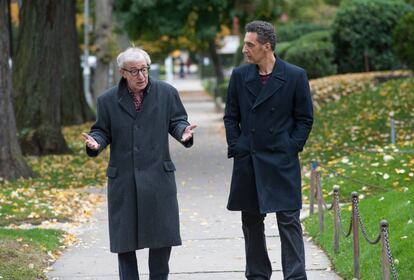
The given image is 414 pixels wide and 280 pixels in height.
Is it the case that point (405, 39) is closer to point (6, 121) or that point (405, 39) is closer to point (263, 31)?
point (6, 121)

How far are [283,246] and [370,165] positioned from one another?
6.95 metres

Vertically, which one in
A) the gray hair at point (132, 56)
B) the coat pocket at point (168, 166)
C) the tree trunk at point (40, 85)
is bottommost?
the tree trunk at point (40, 85)

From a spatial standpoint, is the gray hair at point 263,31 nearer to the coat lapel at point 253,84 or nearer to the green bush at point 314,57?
the coat lapel at point 253,84

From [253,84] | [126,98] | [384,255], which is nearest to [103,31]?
[253,84]

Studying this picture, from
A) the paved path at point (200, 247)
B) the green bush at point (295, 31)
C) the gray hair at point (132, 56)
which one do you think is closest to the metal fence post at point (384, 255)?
the paved path at point (200, 247)

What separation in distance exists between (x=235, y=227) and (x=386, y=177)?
8.05ft

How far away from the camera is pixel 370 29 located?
29.2 meters

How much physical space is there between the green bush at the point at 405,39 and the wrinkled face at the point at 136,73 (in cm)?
1696

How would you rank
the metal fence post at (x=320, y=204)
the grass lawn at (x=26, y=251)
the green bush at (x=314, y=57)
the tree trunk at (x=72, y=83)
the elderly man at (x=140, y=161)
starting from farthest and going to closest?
the tree trunk at (x=72, y=83), the green bush at (x=314, y=57), the metal fence post at (x=320, y=204), the grass lawn at (x=26, y=251), the elderly man at (x=140, y=161)

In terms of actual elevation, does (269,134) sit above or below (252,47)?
below

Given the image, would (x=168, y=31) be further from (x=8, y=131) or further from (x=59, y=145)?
(x=8, y=131)

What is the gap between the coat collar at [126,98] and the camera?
6.98 m

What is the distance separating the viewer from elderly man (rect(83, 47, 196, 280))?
6.93 meters

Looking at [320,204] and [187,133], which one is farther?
[320,204]
